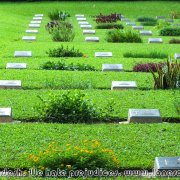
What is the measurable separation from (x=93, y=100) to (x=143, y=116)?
4.40ft

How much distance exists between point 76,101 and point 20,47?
7897mm

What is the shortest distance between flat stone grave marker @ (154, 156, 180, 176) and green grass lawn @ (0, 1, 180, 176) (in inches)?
14.3

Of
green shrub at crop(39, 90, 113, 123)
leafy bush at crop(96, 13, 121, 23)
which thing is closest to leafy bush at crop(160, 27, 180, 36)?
leafy bush at crop(96, 13, 121, 23)

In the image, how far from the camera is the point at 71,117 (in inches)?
348

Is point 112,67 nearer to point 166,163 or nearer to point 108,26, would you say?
point 166,163

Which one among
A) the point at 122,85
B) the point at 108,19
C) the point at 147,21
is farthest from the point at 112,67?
the point at 147,21

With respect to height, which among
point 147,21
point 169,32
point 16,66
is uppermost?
point 16,66

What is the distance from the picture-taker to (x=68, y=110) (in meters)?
8.85

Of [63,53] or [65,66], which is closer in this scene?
[65,66]

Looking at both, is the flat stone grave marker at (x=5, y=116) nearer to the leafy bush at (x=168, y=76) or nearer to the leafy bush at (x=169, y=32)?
the leafy bush at (x=168, y=76)

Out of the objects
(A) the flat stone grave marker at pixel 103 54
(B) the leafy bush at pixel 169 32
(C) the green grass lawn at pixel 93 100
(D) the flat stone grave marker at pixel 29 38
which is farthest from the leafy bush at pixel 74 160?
(B) the leafy bush at pixel 169 32

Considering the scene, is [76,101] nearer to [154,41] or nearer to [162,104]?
[162,104]

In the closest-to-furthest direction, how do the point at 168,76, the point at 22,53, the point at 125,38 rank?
the point at 168,76 → the point at 22,53 → the point at 125,38

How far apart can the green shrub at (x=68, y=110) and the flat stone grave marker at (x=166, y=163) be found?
7.89 feet
